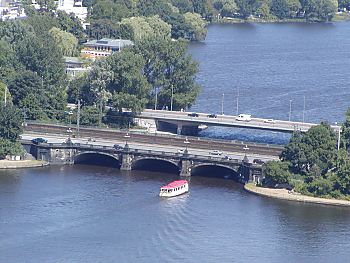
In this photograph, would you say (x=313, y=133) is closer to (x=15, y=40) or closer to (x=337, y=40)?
(x=15, y=40)

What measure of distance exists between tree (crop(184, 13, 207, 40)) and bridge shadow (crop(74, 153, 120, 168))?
4745cm

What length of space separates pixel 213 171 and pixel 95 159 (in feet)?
17.5

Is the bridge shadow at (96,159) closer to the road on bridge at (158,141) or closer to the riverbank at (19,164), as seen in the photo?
the road on bridge at (158,141)

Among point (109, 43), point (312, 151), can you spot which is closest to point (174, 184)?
point (312, 151)

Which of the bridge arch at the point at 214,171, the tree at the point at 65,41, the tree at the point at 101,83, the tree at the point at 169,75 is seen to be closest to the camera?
the bridge arch at the point at 214,171

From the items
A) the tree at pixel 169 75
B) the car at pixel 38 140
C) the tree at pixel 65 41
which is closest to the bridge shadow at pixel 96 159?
the car at pixel 38 140

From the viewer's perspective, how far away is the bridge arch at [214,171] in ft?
202

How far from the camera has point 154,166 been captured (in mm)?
63625

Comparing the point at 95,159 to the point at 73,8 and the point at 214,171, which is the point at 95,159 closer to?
the point at 214,171

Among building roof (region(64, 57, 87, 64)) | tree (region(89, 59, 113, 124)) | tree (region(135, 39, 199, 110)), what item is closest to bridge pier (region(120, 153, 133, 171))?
tree (region(89, 59, 113, 124))

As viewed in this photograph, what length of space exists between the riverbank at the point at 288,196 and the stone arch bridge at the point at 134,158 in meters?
1.07

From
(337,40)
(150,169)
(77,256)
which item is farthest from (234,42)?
(77,256)

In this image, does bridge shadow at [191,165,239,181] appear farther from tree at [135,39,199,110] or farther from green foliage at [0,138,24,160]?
tree at [135,39,199,110]

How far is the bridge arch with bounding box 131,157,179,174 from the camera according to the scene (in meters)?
62.7
